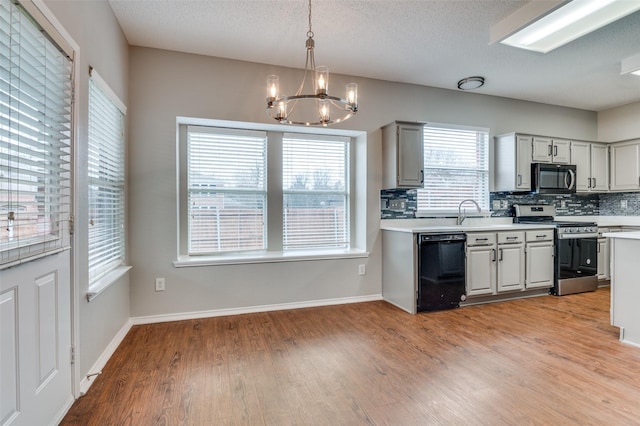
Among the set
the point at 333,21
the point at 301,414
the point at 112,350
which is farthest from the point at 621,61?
the point at 112,350

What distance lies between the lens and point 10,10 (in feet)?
4.37

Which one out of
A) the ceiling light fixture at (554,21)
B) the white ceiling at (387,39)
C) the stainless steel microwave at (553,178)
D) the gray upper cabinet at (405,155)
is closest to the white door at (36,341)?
the white ceiling at (387,39)

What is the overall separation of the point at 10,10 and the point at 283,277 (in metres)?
2.94

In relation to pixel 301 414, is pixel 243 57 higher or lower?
higher

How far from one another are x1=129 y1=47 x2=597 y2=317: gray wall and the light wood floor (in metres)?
0.32

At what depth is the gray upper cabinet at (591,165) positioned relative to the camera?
489cm

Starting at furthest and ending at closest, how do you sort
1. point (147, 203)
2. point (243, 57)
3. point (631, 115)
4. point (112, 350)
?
point (631, 115)
point (243, 57)
point (147, 203)
point (112, 350)

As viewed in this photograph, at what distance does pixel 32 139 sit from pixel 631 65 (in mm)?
5050

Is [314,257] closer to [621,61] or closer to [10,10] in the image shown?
[10,10]

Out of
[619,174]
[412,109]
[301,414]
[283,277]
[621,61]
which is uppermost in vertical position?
[621,61]

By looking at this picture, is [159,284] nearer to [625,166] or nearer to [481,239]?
[481,239]

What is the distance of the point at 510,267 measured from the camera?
13.1 feet

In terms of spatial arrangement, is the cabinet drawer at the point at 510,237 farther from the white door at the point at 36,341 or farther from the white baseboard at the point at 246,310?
the white door at the point at 36,341

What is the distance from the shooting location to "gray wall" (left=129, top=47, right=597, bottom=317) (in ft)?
10.5
